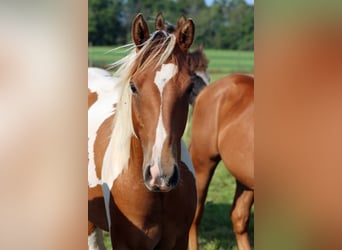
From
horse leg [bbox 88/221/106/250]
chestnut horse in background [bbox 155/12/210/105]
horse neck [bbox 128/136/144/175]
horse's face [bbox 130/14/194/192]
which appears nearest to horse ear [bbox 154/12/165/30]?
chestnut horse in background [bbox 155/12/210/105]

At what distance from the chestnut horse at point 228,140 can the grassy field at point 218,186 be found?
0.03m

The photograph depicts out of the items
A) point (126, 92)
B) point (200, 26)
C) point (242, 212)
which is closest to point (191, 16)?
point (200, 26)

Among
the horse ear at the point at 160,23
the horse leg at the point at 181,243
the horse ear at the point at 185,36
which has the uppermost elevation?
the horse ear at the point at 160,23

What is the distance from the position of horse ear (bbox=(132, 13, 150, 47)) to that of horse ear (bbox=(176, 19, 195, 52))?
11 cm

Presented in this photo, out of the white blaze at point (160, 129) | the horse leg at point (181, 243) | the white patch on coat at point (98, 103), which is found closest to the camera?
the white blaze at point (160, 129)

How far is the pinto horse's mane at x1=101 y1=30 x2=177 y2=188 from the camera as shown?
1958mm

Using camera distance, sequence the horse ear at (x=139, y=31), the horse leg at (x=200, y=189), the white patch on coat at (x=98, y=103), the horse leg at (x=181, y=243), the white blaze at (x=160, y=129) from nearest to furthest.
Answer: the white blaze at (x=160, y=129) → the horse ear at (x=139, y=31) → the horse leg at (x=181, y=243) → the white patch on coat at (x=98, y=103) → the horse leg at (x=200, y=189)

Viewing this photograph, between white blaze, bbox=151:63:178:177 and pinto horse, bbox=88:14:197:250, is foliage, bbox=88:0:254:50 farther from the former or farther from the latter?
white blaze, bbox=151:63:178:177

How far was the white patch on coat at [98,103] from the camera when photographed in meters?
2.22

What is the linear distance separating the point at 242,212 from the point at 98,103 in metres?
0.74

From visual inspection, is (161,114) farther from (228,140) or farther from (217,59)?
(228,140)

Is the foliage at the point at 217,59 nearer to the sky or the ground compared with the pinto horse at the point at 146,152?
nearer to the sky

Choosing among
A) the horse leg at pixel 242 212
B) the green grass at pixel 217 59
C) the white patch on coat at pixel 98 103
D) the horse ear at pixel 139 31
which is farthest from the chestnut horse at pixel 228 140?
the horse ear at pixel 139 31

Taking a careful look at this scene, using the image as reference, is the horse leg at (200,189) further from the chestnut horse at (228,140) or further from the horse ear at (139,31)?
the horse ear at (139,31)
